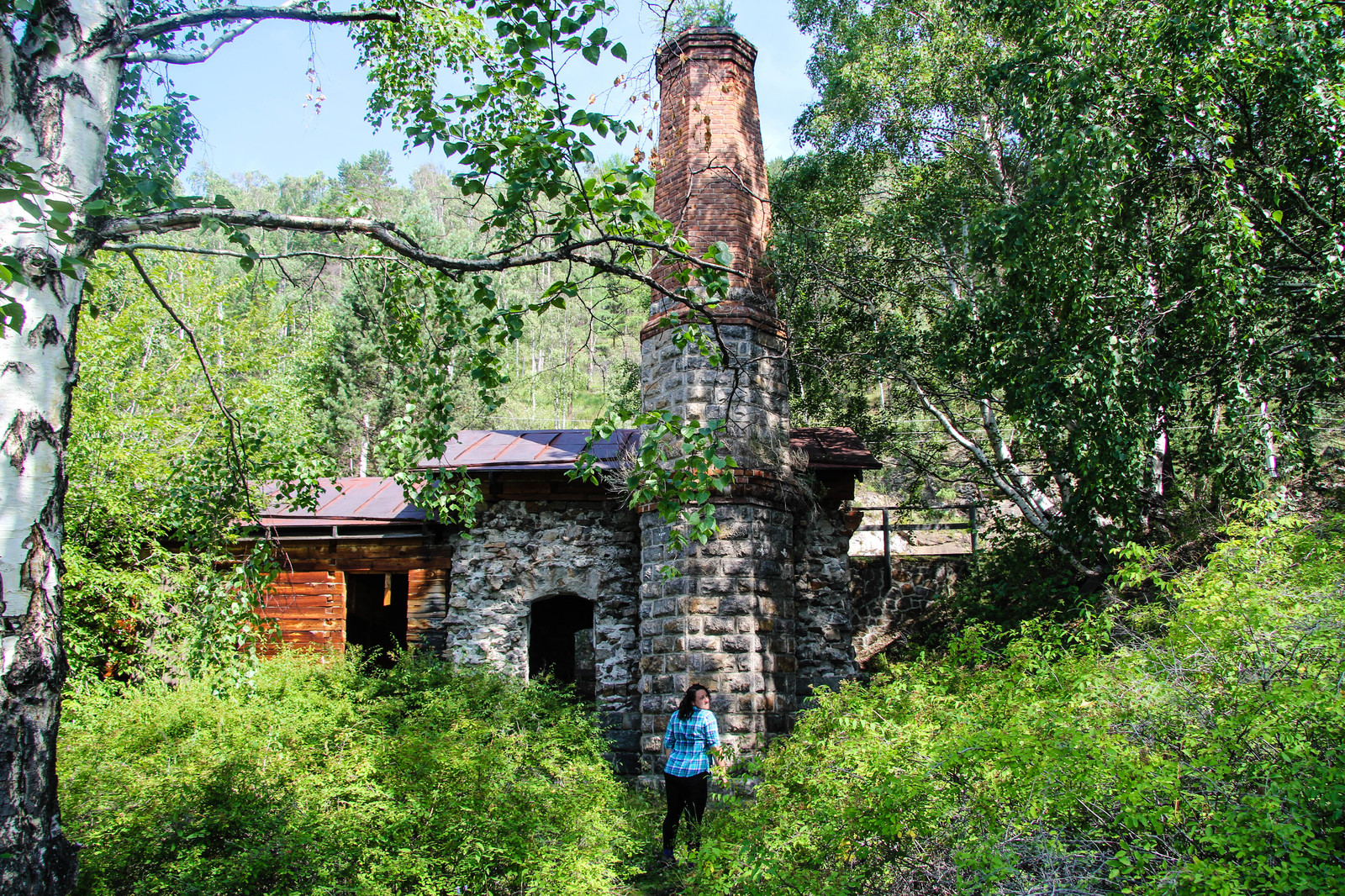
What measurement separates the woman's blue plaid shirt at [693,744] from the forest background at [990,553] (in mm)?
640

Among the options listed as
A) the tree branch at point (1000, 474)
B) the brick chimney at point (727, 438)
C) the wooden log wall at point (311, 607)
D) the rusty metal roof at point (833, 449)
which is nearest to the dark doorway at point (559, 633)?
the wooden log wall at point (311, 607)

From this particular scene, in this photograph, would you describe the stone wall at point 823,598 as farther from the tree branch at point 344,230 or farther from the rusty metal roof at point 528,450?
the tree branch at point 344,230

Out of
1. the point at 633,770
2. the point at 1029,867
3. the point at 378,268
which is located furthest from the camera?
the point at 633,770

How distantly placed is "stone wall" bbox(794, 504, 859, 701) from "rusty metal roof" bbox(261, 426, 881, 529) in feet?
2.61

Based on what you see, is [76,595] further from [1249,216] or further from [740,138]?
[1249,216]

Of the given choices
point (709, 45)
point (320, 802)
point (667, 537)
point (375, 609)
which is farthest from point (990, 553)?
point (375, 609)

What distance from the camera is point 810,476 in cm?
989

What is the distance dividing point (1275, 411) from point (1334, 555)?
331 cm

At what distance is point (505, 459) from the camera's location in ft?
33.7

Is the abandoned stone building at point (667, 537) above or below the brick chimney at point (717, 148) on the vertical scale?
below

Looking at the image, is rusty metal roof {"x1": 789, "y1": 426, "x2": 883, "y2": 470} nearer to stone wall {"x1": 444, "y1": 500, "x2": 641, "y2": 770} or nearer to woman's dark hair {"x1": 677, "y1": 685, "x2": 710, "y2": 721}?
stone wall {"x1": 444, "y1": 500, "x2": 641, "y2": 770}

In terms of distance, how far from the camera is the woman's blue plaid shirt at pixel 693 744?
657 centimetres

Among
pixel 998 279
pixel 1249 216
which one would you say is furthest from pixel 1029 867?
pixel 998 279

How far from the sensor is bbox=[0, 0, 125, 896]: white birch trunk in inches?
108
